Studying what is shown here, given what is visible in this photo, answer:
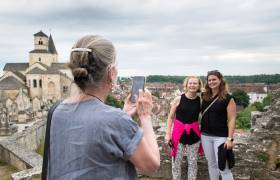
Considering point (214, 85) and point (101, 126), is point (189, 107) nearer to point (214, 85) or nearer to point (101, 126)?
point (214, 85)

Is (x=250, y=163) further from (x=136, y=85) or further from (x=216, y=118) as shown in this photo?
(x=136, y=85)

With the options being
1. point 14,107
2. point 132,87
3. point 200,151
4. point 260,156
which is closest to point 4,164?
point 200,151

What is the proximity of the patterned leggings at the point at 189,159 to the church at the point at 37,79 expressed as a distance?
52387 mm

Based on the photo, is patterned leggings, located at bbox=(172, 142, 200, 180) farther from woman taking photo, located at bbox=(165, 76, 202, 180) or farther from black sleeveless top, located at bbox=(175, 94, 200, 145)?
black sleeveless top, located at bbox=(175, 94, 200, 145)

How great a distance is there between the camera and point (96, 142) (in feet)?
6.31

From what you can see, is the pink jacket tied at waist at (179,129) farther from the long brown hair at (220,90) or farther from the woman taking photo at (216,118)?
the long brown hair at (220,90)

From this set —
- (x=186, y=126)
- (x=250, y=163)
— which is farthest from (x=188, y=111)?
(x=250, y=163)

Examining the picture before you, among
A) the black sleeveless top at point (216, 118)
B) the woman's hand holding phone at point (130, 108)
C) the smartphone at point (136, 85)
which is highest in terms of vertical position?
the smartphone at point (136, 85)

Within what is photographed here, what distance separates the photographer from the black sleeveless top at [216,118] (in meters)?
5.04

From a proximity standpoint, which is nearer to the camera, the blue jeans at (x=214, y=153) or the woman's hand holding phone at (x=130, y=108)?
the woman's hand holding phone at (x=130, y=108)

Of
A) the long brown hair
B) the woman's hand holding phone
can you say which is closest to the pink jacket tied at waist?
the long brown hair

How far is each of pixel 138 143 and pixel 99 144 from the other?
231 mm

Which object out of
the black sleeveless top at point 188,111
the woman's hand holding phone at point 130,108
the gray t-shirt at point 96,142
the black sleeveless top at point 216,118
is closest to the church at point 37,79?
the black sleeveless top at point 188,111

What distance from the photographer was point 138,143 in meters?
1.95
